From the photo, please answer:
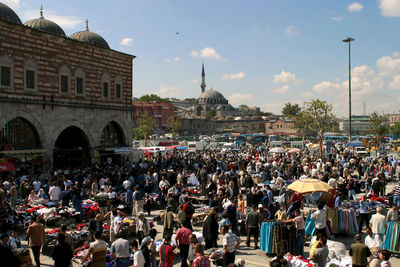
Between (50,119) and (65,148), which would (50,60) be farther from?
(65,148)

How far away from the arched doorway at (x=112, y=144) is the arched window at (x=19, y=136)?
14.5 feet

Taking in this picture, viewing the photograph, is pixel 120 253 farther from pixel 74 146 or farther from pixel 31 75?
pixel 74 146

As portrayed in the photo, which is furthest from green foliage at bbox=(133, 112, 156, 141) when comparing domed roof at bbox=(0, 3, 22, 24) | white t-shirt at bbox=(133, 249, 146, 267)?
white t-shirt at bbox=(133, 249, 146, 267)

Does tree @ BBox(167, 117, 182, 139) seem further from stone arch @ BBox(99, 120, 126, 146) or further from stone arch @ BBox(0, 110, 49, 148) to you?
stone arch @ BBox(0, 110, 49, 148)

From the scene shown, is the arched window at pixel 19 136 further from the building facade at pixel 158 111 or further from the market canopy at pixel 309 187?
the building facade at pixel 158 111

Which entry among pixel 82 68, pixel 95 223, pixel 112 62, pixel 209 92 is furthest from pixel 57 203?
pixel 209 92

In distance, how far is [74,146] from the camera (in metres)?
23.0

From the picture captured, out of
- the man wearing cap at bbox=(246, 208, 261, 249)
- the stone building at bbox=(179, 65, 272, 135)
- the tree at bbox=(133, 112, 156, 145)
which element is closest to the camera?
the man wearing cap at bbox=(246, 208, 261, 249)

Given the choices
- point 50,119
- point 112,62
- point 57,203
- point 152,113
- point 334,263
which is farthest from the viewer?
point 152,113

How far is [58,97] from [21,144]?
3.40m

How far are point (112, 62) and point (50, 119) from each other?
648 cm

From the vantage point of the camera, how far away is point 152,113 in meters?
78.6

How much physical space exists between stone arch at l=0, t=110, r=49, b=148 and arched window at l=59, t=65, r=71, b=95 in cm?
253

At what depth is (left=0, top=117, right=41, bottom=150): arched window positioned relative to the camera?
59.1 feet
